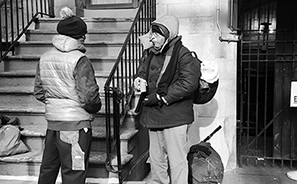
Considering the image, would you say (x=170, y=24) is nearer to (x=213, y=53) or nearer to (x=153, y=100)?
(x=153, y=100)

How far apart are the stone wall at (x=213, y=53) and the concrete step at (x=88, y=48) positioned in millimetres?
1032

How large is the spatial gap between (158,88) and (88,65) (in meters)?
0.69

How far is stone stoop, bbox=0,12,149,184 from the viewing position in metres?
4.03

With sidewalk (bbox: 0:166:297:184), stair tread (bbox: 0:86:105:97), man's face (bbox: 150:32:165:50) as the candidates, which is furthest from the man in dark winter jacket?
stair tread (bbox: 0:86:105:97)

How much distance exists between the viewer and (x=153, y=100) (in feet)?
11.0

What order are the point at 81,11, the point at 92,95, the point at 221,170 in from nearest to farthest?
the point at 92,95
the point at 221,170
the point at 81,11

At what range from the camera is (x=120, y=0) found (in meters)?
6.81

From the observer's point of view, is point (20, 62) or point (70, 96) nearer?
point (70, 96)

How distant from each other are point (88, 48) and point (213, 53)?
6.49 ft

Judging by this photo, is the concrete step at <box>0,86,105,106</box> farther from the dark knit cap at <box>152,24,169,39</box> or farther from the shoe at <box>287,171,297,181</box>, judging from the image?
the shoe at <box>287,171,297,181</box>

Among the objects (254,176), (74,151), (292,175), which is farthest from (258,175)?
(74,151)

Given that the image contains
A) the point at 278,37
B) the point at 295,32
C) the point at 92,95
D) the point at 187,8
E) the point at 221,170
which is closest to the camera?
the point at 92,95

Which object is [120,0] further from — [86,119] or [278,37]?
[86,119]

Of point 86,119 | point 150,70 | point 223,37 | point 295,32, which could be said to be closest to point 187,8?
point 223,37
